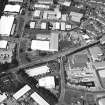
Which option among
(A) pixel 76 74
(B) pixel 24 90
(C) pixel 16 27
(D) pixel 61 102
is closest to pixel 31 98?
(B) pixel 24 90

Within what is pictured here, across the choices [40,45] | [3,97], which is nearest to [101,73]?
[40,45]

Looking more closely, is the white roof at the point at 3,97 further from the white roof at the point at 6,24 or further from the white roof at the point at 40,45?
the white roof at the point at 6,24

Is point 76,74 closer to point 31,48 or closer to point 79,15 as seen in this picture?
point 31,48

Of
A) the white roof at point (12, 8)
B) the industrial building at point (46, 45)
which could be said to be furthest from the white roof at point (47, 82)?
the white roof at point (12, 8)

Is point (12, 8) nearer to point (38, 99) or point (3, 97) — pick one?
point (3, 97)

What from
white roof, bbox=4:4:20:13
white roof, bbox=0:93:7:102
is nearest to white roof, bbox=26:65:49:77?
white roof, bbox=0:93:7:102
